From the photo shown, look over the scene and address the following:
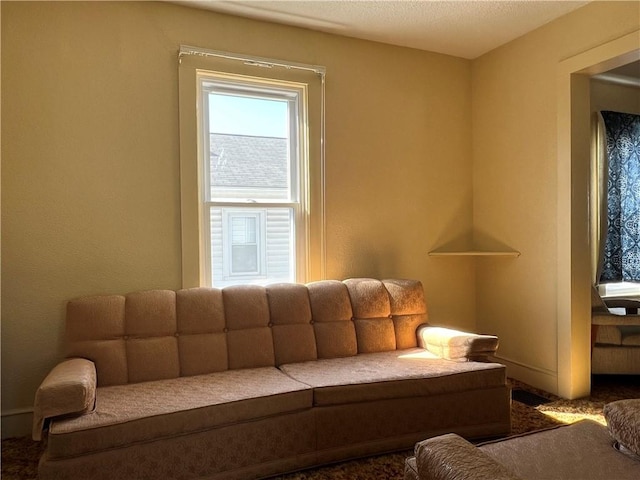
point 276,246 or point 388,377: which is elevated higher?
point 276,246

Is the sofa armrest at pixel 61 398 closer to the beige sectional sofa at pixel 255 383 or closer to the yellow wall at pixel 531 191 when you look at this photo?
the beige sectional sofa at pixel 255 383

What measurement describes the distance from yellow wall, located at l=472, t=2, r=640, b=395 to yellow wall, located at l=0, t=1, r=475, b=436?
36.2 inches

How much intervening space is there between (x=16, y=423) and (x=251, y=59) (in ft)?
Answer: 9.04

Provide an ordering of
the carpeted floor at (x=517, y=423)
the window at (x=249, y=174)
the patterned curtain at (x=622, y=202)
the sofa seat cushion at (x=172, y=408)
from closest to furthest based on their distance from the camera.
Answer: the sofa seat cushion at (x=172, y=408), the carpeted floor at (x=517, y=423), the window at (x=249, y=174), the patterned curtain at (x=622, y=202)

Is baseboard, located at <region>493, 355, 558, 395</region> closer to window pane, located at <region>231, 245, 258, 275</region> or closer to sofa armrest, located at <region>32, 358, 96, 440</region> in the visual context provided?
window pane, located at <region>231, 245, 258, 275</region>

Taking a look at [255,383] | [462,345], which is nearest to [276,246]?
[255,383]

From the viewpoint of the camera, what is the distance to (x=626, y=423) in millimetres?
1600

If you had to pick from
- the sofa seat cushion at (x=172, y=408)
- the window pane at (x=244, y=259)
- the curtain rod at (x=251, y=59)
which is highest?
the curtain rod at (x=251, y=59)

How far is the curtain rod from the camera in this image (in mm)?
3086

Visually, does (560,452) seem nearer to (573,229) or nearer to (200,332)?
(200,332)

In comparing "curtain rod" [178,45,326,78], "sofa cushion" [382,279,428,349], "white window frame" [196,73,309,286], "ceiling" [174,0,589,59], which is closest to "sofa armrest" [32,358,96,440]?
"white window frame" [196,73,309,286]

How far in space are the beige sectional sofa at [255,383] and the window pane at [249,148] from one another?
2.59 ft

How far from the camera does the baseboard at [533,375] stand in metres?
3.41

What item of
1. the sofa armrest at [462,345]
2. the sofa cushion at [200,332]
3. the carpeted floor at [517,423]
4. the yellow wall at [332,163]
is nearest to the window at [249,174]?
the yellow wall at [332,163]
